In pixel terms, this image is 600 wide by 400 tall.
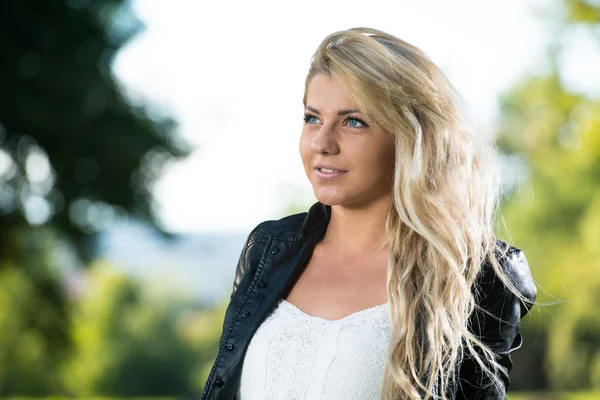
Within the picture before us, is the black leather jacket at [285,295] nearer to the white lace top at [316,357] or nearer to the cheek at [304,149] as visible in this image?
the white lace top at [316,357]

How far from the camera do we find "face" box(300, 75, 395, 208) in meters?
2.05

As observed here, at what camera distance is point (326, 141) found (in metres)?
2.04

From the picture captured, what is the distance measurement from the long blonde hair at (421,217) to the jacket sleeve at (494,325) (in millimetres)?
26

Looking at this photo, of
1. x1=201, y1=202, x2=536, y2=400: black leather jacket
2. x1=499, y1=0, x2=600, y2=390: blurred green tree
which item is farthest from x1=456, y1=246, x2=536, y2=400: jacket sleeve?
→ x1=499, y1=0, x2=600, y2=390: blurred green tree

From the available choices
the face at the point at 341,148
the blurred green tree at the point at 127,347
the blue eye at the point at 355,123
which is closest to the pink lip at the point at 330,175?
the face at the point at 341,148

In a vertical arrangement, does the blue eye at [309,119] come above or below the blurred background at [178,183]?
below

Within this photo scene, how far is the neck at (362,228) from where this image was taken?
2.18 m

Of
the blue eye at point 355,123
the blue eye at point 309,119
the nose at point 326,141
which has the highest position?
the blue eye at point 309,119

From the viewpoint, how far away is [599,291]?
53.6ft

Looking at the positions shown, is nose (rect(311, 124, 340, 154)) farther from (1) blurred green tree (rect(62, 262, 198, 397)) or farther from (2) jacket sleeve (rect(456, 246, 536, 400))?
(1) blurred green tree (rect(62, 262, 198, 397))

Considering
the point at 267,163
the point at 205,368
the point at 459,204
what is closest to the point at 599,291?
the point at 267,163

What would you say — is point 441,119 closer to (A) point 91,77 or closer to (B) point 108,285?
(A) point 91,77

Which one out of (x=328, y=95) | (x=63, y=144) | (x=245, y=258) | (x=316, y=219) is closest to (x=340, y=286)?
(x=316, y=219)

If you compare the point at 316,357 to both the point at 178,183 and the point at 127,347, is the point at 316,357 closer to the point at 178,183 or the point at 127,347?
the point at 178,183
